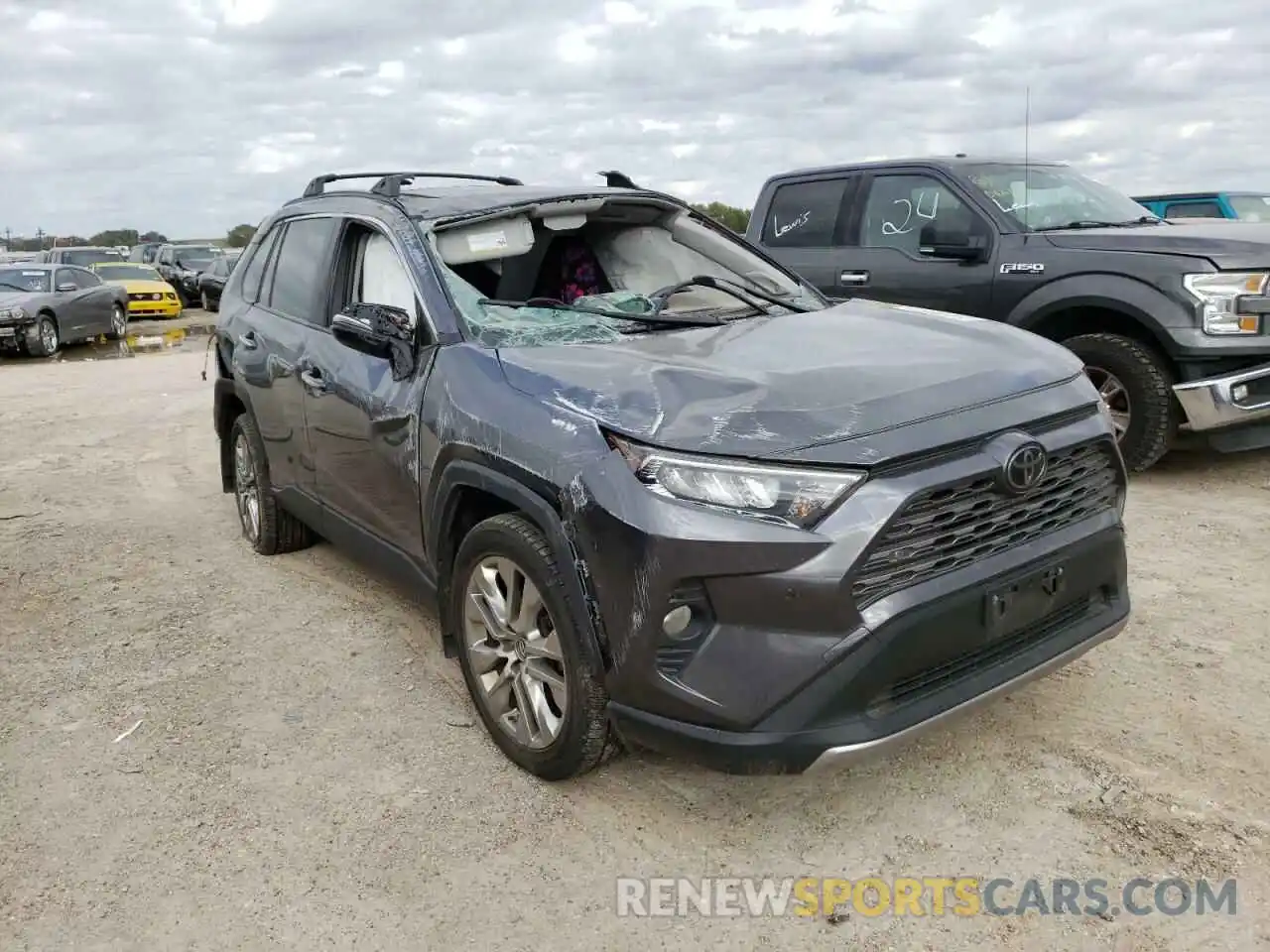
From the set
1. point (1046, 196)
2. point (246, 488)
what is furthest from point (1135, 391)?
point (246, 488)

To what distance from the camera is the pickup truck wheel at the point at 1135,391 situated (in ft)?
19.7

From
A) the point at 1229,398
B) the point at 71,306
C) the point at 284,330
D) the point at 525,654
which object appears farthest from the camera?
the point at 71,306

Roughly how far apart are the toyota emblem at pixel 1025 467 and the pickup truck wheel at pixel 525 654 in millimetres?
1171

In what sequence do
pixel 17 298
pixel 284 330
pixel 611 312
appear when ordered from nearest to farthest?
pixel 611 312 → pixel 284 330 → pixel 17 298

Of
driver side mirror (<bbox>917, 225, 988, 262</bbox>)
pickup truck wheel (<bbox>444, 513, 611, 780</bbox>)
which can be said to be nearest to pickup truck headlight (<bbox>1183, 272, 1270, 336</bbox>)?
driver side mirror (<bbox>917, 225, 988, 262</bbox>)

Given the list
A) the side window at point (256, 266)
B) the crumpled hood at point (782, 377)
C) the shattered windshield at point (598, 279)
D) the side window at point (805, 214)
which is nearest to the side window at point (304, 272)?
the side window at point (256, 266)

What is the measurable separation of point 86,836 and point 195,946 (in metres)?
0.71

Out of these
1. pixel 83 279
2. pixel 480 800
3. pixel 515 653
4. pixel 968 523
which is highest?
pixel 83 279

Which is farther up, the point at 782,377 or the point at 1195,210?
the point at 1195,210

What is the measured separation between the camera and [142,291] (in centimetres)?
2356

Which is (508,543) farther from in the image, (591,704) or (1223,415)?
(1223,415)

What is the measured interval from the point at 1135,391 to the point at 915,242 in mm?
1799

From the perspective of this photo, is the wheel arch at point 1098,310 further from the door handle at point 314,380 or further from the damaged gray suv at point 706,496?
the door handle at point 314,380

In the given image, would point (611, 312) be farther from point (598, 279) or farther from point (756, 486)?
point (756, 486)
